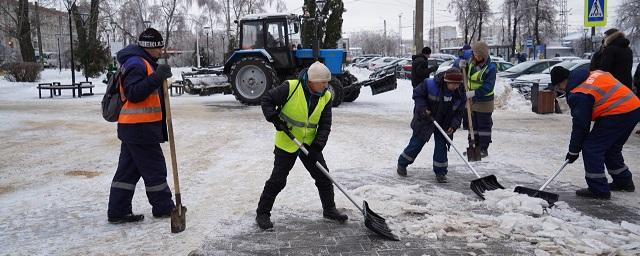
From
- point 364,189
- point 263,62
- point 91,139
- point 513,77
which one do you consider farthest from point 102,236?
point 513,77

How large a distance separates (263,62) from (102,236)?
10.2m

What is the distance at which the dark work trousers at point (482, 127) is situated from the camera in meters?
7.72

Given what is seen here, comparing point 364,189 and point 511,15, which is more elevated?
point 511,15

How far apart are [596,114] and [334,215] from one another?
2985 mm

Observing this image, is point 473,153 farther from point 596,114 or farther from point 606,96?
point 606,96

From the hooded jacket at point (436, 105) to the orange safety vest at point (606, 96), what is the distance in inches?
53.1

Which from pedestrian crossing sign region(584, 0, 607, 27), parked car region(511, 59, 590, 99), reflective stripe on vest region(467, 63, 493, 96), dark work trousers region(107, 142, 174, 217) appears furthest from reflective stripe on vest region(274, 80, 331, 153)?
parked car region(511, 59, 590, 99)

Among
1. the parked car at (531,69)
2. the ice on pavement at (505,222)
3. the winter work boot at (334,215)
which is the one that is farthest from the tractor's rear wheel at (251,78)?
the winter work boot at (334,215)

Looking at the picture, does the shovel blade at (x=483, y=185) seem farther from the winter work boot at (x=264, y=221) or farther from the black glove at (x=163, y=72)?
the black glove at (x=163, y=72)

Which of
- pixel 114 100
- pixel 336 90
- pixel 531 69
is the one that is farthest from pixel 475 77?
pixel 531 69

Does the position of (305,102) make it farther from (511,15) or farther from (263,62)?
(511,15)

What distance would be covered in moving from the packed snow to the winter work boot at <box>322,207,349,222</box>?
26 centimetres

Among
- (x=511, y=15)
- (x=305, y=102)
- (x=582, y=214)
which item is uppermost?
(x=511, y=15)

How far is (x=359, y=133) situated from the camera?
10109 millimetres
